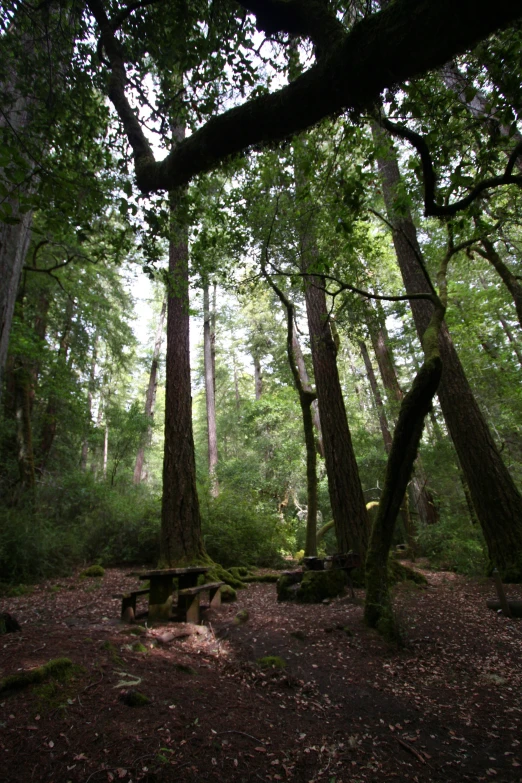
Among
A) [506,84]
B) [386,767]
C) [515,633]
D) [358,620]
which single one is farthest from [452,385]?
[386,767]

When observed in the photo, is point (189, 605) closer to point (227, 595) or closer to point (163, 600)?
point (163, 600)

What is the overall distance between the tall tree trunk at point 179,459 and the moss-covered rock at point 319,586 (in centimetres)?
210

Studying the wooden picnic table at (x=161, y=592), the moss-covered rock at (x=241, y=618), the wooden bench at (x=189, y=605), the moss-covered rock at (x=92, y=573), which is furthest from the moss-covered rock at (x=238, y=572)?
the wooden picnic table at (x=161, y=592)

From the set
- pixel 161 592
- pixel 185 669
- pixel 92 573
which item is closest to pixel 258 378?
pixel 92 573

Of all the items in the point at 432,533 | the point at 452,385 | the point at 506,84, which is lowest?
the point at 432,533

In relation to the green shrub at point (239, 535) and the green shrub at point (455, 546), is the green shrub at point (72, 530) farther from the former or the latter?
the green shrub at point (455, 546)

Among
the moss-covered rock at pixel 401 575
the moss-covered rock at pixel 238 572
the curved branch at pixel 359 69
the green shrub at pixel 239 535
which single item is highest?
the curved branch at pixel 359 69

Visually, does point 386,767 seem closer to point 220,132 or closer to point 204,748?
point 204,748

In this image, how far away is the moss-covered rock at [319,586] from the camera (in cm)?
614

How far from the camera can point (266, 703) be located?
3049 millimetres

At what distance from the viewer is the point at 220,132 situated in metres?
2.62

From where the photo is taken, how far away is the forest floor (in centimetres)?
215

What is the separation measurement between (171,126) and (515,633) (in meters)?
7.67

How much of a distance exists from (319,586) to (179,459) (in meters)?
3.56
